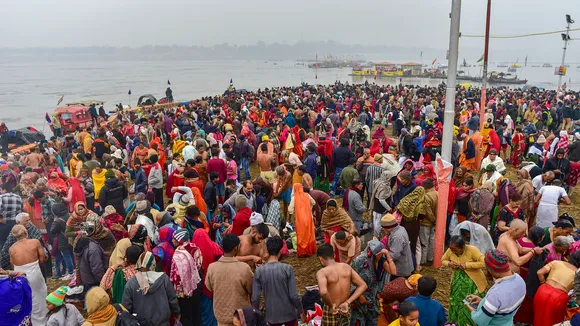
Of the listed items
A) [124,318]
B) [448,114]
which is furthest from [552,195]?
[124,318]

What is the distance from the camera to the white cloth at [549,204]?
19.5 feet

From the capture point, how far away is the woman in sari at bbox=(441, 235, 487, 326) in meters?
4.05

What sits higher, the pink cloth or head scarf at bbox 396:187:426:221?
head scarf at bbox 396:187:426:221

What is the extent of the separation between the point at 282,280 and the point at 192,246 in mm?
1192

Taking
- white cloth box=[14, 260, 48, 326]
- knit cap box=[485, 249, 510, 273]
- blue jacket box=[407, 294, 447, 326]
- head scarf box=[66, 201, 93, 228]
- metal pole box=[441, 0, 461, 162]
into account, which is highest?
metal pole box=[441, 0, 461, 162]

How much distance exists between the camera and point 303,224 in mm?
6387

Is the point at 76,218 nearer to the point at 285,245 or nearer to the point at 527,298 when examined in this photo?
the point at 285,245

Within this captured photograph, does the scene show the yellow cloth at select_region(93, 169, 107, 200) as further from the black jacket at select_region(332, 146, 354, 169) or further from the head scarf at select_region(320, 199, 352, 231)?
the black jacket at select_region(332, 146, 354, 169)

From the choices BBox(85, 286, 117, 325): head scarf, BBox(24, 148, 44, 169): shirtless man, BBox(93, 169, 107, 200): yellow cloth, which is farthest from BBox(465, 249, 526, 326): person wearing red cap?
BBox(24, 148, 44, 169): shirtless man

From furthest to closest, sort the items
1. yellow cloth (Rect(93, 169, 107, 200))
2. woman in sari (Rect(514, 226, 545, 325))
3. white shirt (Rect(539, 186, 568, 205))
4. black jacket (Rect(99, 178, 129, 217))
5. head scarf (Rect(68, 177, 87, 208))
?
yellow cloth (Rect(93, 169, 107, 200)), head scarf (Rect(68, 177, 87, 208)), black jacket (Rect(99, 178, 129, 217)), white shirt (Rect(539, 186, 568, 205)), woman in sari (Rect(514, 226, 545, 325))

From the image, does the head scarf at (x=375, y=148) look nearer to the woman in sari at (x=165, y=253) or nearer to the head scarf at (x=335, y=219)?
the head scarf at (x=335, y=219)

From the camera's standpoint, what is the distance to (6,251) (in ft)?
16.9

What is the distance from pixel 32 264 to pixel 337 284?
3.81 meters

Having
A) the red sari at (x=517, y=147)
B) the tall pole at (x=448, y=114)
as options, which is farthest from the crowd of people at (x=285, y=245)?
the red sari at (x=517, y=147)
